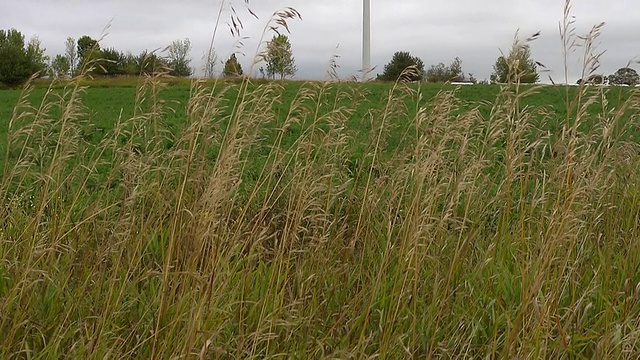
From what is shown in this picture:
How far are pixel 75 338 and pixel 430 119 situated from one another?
1.93m

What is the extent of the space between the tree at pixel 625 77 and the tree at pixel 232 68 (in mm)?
1952

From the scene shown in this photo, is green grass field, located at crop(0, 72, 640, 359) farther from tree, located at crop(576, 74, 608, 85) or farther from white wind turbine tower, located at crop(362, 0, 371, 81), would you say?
white wind turbine tower, located at crop(362, 0, 371, 81)

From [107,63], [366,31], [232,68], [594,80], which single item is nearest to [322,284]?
[232,68]

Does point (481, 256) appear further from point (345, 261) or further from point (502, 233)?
point (345, 261)

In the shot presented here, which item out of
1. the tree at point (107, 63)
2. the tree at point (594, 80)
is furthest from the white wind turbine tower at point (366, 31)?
the tree at point (594, 80)

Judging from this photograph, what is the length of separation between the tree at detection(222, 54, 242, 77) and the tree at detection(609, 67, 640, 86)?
1.95 metres

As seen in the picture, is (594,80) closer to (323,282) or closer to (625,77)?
(625,77)

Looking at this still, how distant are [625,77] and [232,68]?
2.12m

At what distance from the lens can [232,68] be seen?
9.27ft

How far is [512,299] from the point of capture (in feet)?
8.11

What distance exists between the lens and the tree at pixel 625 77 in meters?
2.99

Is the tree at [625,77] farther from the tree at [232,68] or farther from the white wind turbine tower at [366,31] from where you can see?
the white wind turbine tower at [366,31]

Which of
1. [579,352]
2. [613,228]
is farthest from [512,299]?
[613,228]

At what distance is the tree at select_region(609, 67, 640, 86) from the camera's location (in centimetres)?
299
